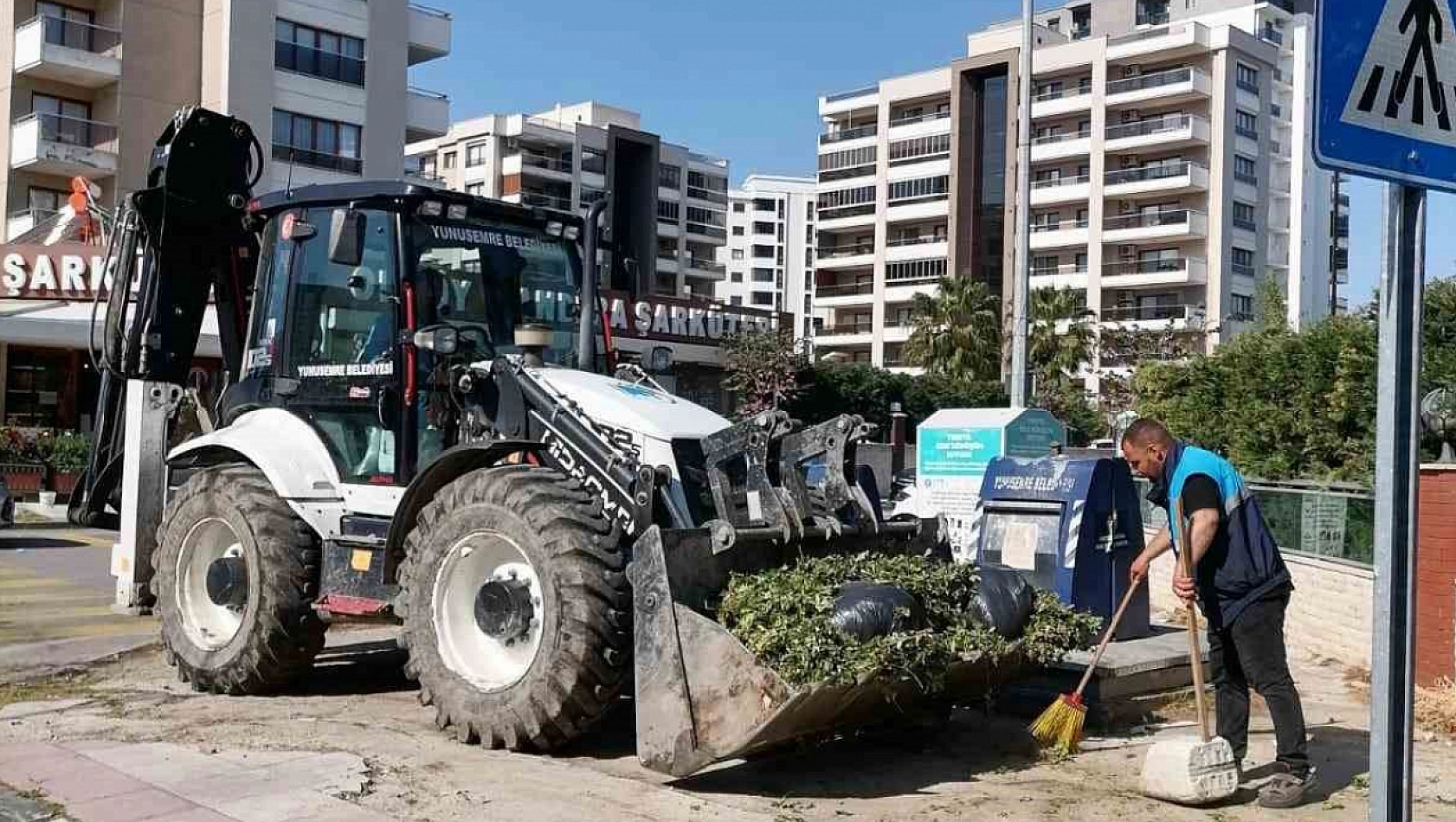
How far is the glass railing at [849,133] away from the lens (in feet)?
276

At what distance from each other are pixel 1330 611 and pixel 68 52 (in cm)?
3568

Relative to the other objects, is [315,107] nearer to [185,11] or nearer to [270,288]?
[185,11]

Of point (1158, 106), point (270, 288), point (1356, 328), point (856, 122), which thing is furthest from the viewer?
point (856, 122)

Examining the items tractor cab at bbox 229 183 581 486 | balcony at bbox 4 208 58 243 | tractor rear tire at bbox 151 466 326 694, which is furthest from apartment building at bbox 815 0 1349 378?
tractor rear tire at bbox 151 466 326 694

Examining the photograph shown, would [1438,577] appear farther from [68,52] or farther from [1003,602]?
[68,52]

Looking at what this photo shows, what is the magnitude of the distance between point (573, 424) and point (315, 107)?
116 ft

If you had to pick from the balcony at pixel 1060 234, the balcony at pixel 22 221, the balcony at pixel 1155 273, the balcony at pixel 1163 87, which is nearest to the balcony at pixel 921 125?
the balcony at pixel 1060 234

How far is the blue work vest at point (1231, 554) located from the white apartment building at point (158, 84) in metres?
34.0

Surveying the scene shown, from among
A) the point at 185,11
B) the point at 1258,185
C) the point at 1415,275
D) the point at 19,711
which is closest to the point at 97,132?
the point at 185,11

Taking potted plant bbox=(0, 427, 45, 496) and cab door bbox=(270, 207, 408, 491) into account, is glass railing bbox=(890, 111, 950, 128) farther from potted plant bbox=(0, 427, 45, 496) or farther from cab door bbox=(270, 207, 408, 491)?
cab door bbox=(270, 207, 408, 491)

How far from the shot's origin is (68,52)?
36.9m

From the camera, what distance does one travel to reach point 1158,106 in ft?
230

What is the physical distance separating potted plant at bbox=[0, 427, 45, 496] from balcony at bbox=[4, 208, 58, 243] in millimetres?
9530

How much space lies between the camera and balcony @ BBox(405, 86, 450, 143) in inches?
1695
